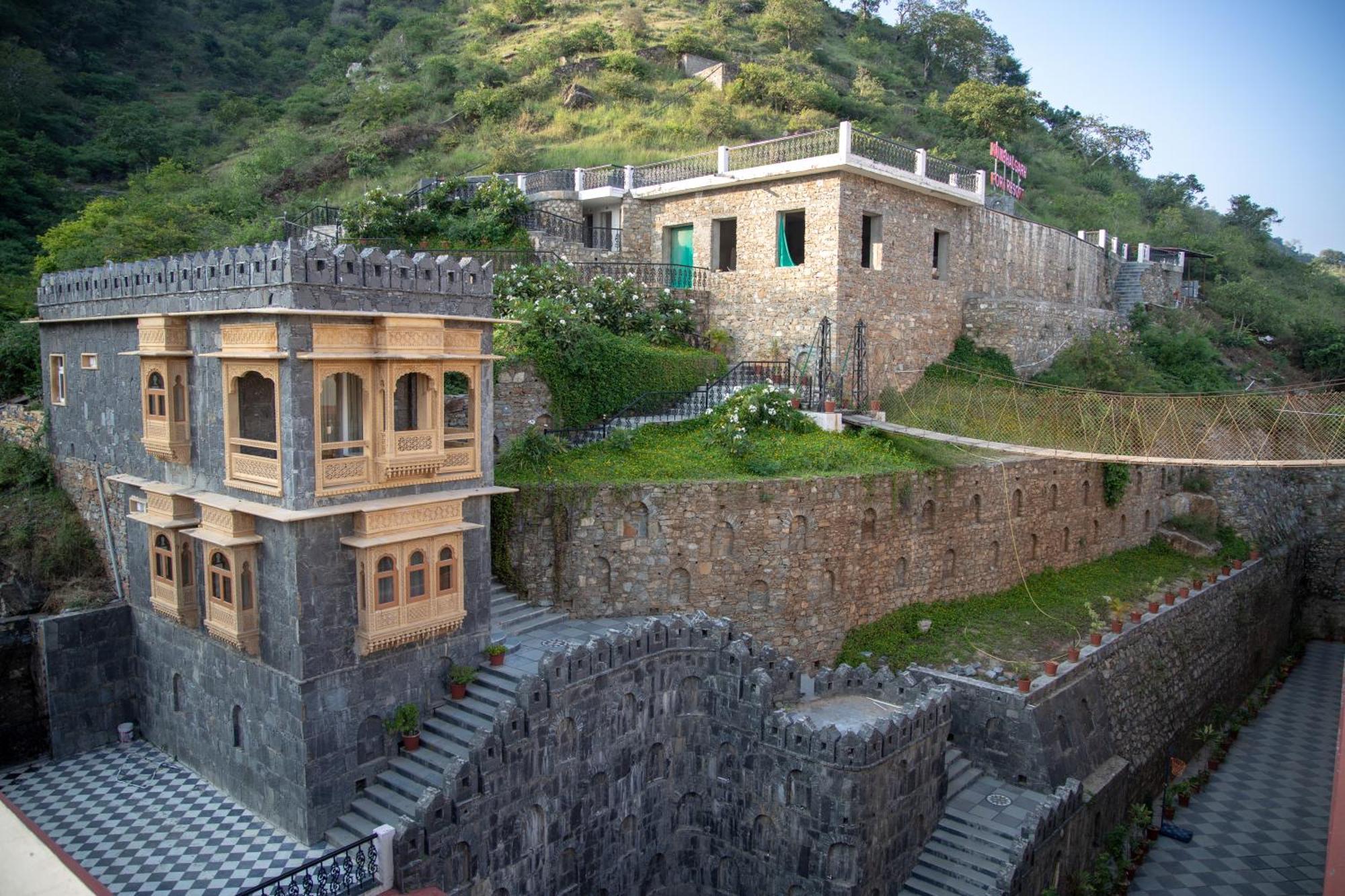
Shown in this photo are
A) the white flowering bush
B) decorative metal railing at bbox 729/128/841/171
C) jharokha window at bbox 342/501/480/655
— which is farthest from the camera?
decorative metal railing at bbox 729/128/841/171

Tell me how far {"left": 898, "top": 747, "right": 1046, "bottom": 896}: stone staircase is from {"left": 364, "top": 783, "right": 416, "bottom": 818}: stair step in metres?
7.21

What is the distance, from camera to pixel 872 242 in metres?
20.6

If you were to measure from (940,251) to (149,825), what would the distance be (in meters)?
20.5

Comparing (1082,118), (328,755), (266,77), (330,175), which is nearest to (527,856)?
(328,755)

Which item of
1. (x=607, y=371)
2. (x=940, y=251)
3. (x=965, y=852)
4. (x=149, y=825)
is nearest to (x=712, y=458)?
(x=607, y=371)

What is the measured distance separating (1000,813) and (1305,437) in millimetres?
7627

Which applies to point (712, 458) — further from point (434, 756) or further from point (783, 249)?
point (434, 756)

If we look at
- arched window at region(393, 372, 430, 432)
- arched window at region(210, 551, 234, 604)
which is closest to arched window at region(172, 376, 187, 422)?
arched window at region(210, 551, 234, 604)

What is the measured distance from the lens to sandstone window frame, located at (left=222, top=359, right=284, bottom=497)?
10203 mm

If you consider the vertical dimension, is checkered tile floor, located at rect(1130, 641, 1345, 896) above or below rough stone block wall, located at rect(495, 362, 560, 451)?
below

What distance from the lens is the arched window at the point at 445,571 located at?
1153 centimetres

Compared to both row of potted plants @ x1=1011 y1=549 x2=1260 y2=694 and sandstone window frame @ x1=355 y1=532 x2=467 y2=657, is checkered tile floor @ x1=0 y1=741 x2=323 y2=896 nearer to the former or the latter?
sandstone window frame @ x1=355 y1=532 x2=467 y2=657

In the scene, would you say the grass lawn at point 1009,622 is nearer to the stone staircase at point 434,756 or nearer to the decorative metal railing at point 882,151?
the stone staircase at point 434,756

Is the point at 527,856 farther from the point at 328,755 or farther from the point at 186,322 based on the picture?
the point at 186,322
